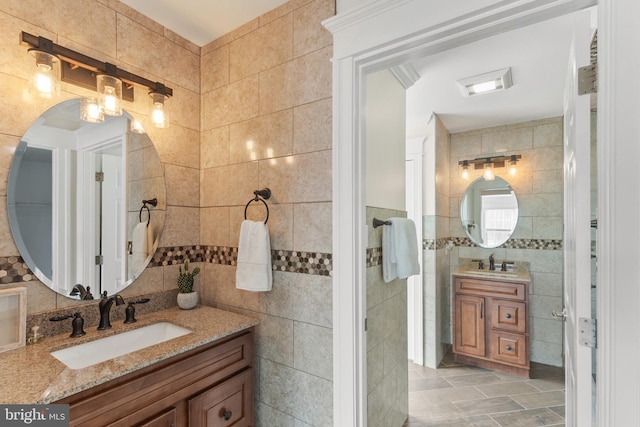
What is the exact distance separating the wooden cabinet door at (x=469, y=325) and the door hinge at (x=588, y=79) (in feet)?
8.14

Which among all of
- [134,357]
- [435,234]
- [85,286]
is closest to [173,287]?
[85,286]

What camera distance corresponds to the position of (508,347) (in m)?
2.93

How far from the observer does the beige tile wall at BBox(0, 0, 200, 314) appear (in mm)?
1305

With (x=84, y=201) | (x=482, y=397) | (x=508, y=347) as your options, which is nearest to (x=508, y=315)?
(x=508, y=347)

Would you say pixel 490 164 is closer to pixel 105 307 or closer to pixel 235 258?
pixel 235 258

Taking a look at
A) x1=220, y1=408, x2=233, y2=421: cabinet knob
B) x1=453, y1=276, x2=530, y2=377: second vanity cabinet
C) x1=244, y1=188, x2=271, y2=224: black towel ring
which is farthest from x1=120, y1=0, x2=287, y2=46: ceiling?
x1=453, y1=276, x2=530, y2=377: second vanity cabinet

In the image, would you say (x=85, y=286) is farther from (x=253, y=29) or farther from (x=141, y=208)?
(x=253, y=29)

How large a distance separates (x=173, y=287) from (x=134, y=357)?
73 centimetres

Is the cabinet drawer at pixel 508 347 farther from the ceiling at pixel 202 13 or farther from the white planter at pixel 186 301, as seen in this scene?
the ceiling at pixel 202 13

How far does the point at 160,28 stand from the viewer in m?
1.81

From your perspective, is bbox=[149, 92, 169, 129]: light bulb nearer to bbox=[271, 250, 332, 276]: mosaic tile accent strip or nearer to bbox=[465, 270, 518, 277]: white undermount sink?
bbox=[271, 250, 332, 276]: mosaic tile accent strip

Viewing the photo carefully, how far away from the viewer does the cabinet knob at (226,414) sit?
147 cm

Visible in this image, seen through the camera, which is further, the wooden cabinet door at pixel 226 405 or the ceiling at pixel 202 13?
the ceiling at pixel 202 13

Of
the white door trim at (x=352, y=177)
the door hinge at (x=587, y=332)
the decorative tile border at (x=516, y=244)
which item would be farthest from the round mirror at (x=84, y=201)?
the decorative tile border at (x=516, y=244)
